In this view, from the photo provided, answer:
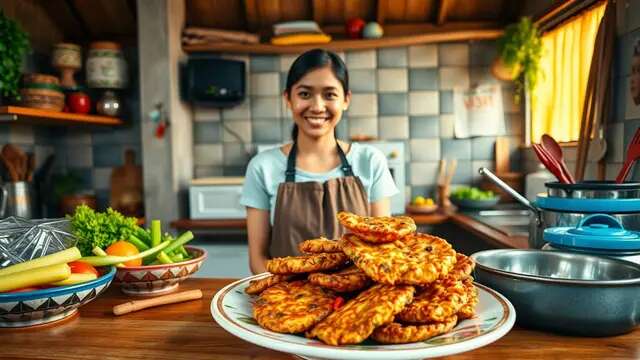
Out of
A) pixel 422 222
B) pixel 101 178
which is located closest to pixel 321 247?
pixel 422 222

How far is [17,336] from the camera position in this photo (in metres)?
0.83

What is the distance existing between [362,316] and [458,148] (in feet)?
9.69

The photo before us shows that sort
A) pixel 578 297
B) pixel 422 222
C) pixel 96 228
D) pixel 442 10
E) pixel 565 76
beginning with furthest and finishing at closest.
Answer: pixel 442 10, pixel 422 222, pixel 565 76, pixel 96 228, pixel 578 297

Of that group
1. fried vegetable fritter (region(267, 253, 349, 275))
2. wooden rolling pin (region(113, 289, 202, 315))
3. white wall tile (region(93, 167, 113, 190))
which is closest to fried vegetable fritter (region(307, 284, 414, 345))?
fried vegetable fritter (region(267, 253, 349, 275))

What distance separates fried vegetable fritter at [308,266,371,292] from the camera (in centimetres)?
73

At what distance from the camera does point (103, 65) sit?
10.3ft

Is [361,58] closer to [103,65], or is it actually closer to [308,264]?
[103,65]

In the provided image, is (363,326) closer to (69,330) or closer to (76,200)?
(69,330)

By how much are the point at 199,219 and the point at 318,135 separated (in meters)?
1.57

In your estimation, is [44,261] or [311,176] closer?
[44,261]

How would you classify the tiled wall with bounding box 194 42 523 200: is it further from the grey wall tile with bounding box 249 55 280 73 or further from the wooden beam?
the wooden beam

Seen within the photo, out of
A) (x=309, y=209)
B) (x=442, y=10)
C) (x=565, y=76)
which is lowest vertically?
(x=309, y=209)

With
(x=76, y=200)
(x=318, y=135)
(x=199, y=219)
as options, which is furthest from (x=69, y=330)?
(x=76, y=200)

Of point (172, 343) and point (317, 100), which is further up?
point (317, 100)
